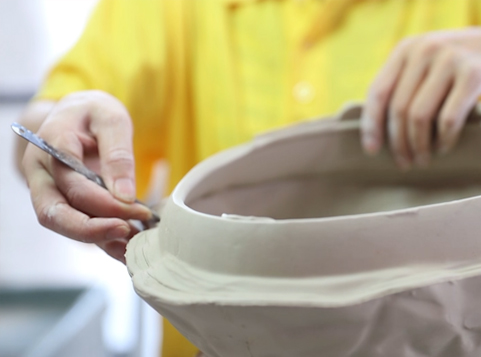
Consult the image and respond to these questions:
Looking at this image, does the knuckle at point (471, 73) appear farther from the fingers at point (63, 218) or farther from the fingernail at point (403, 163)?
the fingers at point (63, 218)

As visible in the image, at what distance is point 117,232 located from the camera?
10.3 inches

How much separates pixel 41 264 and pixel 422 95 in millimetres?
721

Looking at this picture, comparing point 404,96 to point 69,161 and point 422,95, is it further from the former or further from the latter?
point 69,161

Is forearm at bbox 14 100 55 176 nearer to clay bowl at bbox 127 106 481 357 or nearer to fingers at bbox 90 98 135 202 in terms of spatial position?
fingers at bbox 90 98 135 202

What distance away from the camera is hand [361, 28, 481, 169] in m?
0.36

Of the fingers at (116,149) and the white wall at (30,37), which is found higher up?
the fingers at (116,149)

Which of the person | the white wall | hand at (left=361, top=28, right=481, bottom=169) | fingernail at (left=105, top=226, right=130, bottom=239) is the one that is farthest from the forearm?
the white wall

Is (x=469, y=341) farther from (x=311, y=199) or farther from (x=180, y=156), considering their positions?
(x=180, y=156)

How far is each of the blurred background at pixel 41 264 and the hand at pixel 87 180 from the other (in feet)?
1.50

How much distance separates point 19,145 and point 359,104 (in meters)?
0.28

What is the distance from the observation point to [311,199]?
396 millimetres

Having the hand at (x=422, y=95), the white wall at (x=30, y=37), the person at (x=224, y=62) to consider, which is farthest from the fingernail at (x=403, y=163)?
the white wall at (x=30, y=37)

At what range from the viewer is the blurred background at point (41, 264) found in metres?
0.75

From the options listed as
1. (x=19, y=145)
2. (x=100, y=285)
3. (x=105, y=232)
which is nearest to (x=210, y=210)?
(x=105, y=232)
